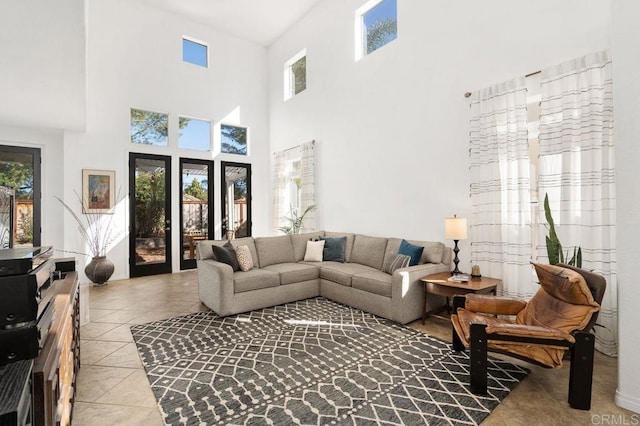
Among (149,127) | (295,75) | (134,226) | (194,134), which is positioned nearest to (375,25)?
(295,75)

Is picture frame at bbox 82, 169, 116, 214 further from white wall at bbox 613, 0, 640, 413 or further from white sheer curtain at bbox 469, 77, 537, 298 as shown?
white wall at bbox 613, 0, 640, 413

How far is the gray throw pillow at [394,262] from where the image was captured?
13.3ft

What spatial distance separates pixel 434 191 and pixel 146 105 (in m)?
5.63

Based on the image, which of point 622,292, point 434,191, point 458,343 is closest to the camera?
point 622,292

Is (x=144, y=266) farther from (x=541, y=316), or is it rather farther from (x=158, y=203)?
(x=541, y=316)

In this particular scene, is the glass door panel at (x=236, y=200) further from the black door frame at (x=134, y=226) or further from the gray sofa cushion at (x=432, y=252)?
the gray sofa cushion at (x=432, y=252)

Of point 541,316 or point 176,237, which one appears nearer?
point 541,316

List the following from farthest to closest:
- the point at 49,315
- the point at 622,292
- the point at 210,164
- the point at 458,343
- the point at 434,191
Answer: the point at 210,164, the point at 434,191, the point at 458,343, the point at 622,292, the point at 49,315

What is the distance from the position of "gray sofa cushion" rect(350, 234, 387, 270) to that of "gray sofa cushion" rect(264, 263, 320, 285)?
0.69 metres

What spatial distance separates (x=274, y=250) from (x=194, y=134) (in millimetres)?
3622

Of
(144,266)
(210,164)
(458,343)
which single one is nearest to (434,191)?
(458,343)

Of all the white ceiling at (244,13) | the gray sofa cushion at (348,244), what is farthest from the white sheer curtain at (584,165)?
the white ceiling at (244,13)

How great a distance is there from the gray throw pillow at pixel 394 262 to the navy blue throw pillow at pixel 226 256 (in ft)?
6.38

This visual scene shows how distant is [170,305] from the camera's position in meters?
4.39
